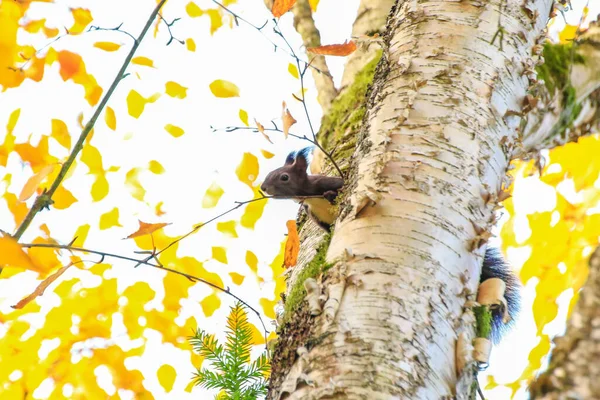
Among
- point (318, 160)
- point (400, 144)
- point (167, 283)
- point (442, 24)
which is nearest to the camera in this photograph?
point (400, 144)

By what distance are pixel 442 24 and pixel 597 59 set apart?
0.99 metres

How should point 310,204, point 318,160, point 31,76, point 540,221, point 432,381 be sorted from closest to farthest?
point 432,381 < point 310,204 < point 31,76 < point 318,160 < point 540,221

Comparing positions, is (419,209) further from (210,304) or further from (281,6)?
(210,304)

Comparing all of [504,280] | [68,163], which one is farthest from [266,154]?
[68,163]

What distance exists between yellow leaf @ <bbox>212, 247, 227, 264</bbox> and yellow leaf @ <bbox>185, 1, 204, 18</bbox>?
1440 mm

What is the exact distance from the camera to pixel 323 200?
187cm

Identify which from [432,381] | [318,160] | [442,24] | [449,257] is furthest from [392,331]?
[318,160]

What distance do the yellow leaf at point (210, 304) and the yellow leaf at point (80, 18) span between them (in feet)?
4.53

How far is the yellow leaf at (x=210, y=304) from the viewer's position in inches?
110

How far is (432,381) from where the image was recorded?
2.62ft

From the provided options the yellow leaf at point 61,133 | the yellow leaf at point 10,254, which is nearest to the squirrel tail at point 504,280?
the yellow leaf at point 10,254

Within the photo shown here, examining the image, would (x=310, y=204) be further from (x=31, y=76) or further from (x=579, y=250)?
(x=579, y=250)

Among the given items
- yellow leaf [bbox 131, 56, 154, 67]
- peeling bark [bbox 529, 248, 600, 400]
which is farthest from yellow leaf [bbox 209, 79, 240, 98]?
peeling bark [bbox 529, 248, 600, 400]

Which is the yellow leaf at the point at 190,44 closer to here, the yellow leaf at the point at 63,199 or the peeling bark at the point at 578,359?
the yellow leaf at the point at 63,199
